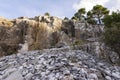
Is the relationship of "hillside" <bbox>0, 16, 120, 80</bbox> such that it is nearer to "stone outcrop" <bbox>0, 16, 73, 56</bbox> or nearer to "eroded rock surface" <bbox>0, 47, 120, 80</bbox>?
"eroded rock surface" <bbox>0, 47, 120, 80</bbox>

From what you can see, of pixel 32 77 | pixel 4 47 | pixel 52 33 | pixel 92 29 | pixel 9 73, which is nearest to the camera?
pixel 32 77

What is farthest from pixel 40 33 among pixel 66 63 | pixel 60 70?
pixel 60 70

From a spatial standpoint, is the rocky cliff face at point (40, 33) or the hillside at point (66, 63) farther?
the rocky cliff face at point (40, 33)

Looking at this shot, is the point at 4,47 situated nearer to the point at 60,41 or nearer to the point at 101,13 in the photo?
the point at 60,41

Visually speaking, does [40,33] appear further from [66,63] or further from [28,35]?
[66,63]

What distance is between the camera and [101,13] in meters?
41.6

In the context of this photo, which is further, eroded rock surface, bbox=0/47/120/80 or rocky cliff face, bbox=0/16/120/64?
rocky cliff face, bbox=0/16/120/64

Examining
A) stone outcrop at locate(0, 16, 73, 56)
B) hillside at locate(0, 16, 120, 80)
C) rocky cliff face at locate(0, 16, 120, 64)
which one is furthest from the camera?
stone outcrop at locate(0, 16, 73, 56)

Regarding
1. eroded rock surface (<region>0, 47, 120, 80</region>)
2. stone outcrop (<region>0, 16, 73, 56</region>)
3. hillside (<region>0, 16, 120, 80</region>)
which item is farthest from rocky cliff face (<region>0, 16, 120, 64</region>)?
eroded rock surface (<region>0, 47, 120, 80</region>)

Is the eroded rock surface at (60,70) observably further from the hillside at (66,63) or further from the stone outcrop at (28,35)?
the stone outcrop at (28,35)

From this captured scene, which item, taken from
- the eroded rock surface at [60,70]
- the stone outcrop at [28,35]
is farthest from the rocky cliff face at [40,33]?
the eroded rock surface at [60,70]

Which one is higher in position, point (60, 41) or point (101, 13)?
point (101, 13)

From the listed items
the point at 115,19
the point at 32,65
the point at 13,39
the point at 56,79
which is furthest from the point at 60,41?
the point at 56,79

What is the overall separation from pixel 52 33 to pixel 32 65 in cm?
2280
